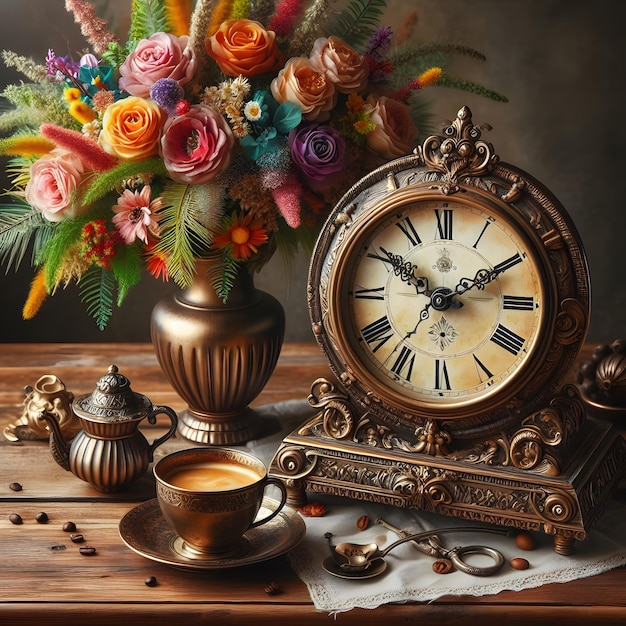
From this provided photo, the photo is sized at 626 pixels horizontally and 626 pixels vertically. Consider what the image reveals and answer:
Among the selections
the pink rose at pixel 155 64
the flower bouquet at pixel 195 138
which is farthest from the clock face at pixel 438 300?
the pink rose at pixel 155 64

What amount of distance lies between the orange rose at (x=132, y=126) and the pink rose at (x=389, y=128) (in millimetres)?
370

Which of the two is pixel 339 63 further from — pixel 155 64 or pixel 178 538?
pixel 178 538

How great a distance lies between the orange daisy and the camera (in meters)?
1.70

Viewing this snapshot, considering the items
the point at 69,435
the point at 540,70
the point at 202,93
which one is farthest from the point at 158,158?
the point at 540,70

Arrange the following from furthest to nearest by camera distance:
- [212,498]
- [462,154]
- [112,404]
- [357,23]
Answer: [357,23], [112,404], [462,154], [212,498]

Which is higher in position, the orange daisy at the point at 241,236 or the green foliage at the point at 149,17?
the green foliage at the point at 149,17

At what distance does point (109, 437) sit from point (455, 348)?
1.90 feet

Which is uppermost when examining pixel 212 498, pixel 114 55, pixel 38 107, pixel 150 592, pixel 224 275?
pixel 114 55

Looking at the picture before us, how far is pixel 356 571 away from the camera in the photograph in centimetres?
139

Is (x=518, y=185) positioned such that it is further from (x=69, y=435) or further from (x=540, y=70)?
(x=540, y=70)

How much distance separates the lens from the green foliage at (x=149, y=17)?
1735 mm

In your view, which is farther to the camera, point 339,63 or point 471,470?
point 339,63

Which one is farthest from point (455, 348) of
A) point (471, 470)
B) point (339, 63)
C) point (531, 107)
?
point (531, 107)

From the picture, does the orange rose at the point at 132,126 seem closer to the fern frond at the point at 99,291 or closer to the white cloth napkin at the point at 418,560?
the fern frond at the point at 99,291
